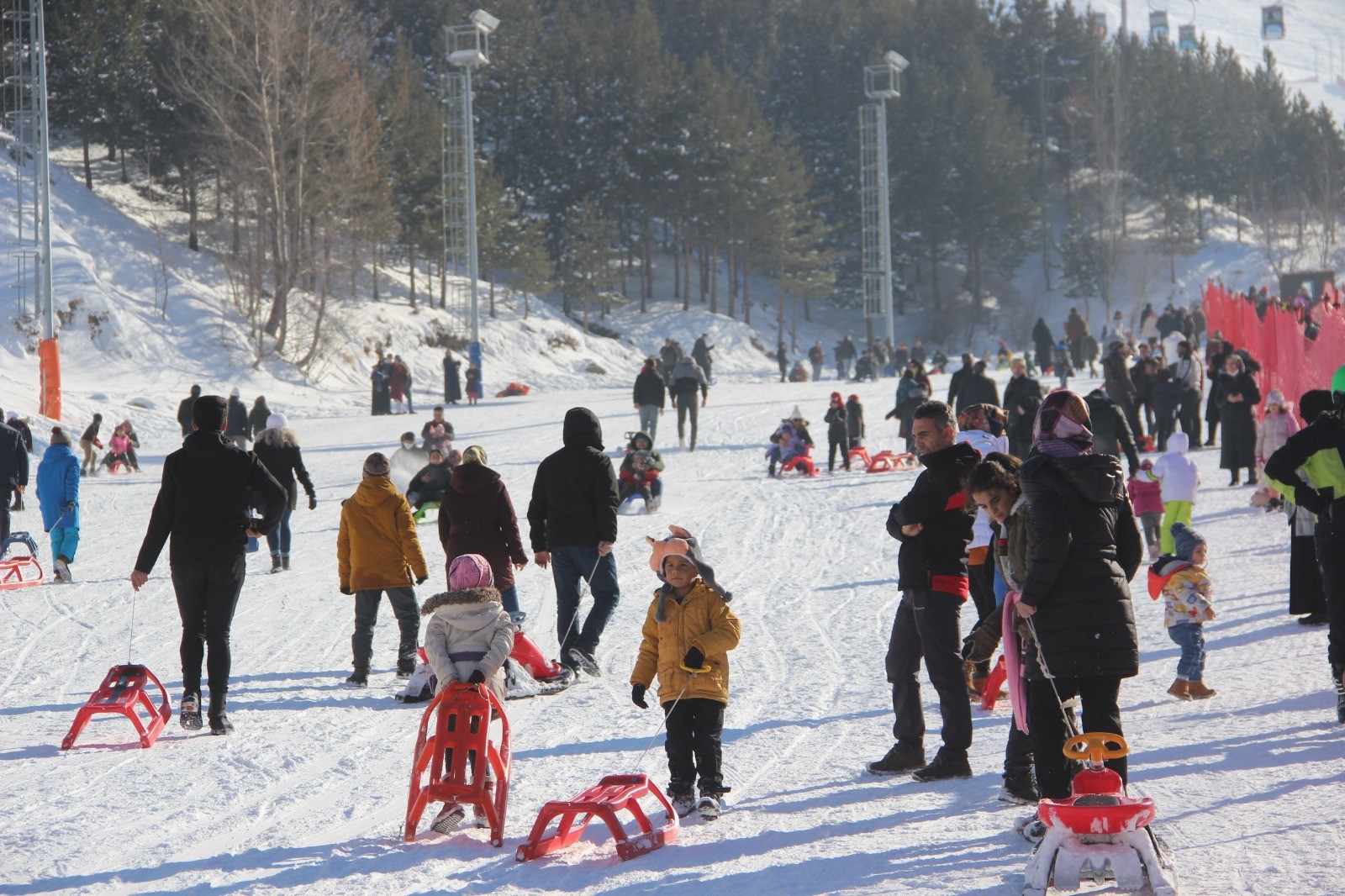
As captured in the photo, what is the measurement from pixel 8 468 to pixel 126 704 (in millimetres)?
6339

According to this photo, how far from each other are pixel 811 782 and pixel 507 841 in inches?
53.4

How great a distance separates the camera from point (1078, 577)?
4.34 metres

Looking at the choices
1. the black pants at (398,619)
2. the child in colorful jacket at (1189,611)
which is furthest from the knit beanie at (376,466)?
the child in colorful jacket at (1189,611)

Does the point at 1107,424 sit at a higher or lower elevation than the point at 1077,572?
higher

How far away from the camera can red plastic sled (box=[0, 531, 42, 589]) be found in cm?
1155

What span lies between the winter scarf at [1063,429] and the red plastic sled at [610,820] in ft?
5.91

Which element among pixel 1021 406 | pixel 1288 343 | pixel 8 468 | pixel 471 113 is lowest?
pixel 8 468

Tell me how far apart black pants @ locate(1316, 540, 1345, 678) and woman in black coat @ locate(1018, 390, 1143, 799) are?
1872mm

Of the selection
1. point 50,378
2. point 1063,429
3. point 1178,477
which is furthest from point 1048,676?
point 50,378

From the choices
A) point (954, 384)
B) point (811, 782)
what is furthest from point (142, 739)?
point (954, 384)

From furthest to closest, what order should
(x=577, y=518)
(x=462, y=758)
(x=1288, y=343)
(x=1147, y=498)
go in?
(x=1288, y=343) → (x=1147, y=498) → (x=577, y=518) → (x=462, y=758)

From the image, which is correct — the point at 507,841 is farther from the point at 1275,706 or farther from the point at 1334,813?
the point at 1275,706

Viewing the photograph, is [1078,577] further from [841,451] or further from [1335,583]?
[841,451]

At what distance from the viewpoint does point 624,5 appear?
237 feet
